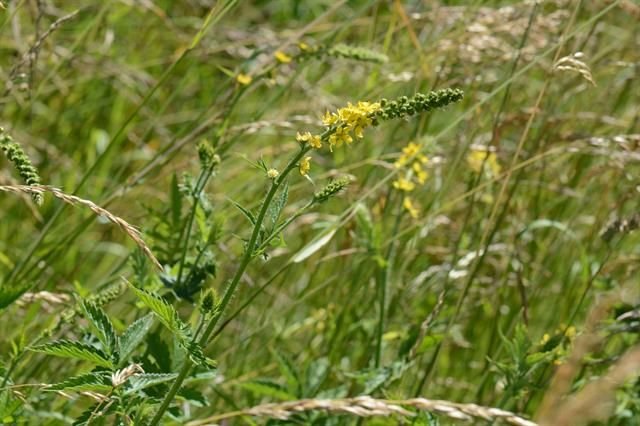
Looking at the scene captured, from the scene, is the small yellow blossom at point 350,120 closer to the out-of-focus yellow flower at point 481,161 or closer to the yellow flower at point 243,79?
the yellow flower at point 243,79

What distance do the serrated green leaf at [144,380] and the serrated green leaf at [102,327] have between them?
0.05 m

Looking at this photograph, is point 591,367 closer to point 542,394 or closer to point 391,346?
point 542,394

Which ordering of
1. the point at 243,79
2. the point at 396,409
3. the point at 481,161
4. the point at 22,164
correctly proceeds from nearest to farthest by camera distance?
the point at 396,409 < the point at 22,164 < the point at 243,79 < the point at 481,161

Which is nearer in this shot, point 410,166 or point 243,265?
point 243,265

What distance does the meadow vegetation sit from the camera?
154 cm

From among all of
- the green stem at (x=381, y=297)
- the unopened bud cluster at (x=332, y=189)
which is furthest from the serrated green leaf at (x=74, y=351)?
the green stem at (x=381, y=297)

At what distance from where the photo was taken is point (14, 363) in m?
1.64

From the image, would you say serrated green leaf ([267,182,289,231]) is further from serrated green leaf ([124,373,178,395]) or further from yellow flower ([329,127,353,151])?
serrated green leaf ([124,373,178,395])

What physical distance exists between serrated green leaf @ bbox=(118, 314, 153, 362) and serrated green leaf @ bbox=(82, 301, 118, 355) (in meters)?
0.01

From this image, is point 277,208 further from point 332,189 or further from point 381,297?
point 381,297

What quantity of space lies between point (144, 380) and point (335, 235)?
1373 mm

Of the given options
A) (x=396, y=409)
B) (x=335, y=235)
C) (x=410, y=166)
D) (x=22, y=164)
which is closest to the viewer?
(x=396, y=409)

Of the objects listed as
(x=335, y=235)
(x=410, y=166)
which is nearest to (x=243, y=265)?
(x=410, y=166)

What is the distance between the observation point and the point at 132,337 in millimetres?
1528
